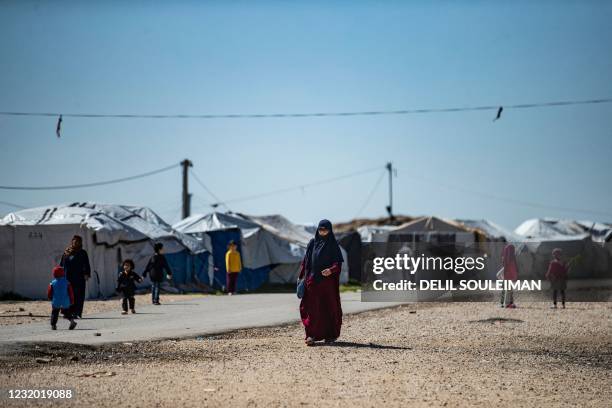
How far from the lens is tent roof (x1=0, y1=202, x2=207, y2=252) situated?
2766cm

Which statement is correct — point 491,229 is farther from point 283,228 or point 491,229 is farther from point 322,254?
point 322,254

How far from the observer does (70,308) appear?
1526cm

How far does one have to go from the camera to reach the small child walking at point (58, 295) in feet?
48.7

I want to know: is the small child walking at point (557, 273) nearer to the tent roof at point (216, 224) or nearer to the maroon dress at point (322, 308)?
the maroon dress at point (322, 308)

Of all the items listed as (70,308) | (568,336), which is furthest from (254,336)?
(568,336)

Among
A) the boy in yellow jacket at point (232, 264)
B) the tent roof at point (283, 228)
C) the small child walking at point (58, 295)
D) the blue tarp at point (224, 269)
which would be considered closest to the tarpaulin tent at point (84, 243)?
the blue tarp at point (224, 269)

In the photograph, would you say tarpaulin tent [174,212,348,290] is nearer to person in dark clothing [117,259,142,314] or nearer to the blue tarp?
the blue tarp

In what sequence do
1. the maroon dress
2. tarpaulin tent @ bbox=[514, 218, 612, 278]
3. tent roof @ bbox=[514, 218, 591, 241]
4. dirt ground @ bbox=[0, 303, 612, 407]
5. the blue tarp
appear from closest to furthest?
1. dirt ground @ bbox=[0, 303, 612, 407]
2. the maroon dress
3. the blue tarp
4. tarpaulin tent @ bbox=[514, 218, 612, 278]
5. tent roof @ bbox=[514, 218, 591, 241]

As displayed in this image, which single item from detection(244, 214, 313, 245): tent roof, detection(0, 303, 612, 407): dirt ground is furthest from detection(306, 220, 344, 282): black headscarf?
detection(244, 214, 313, 245): tent roof

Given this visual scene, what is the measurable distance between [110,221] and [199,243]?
16.2 feet

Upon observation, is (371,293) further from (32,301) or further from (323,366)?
(323,366)

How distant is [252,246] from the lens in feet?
115

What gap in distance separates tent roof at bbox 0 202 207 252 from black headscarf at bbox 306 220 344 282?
1531cm

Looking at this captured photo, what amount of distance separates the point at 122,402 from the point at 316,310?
16.6 feet
